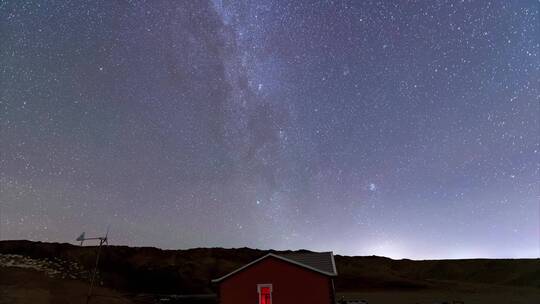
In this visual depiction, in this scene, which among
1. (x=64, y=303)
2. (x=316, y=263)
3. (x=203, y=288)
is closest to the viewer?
(x=316, y=263)

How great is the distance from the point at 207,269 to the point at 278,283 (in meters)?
59.9

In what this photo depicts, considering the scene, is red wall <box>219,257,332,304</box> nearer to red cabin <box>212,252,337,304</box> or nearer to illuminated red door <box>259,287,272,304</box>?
red cabin <box>212,252,337,304</box>

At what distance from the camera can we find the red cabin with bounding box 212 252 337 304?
70.3ft

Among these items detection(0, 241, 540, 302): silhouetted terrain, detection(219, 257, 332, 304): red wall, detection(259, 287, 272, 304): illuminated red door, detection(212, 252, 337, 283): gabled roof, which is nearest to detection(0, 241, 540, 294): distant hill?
detection(0, 241, 540, 302): silhouetted terrain

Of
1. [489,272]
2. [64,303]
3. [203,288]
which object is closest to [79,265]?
[203,288]

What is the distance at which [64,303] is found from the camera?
38.4 m

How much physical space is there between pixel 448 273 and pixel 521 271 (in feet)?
47.8

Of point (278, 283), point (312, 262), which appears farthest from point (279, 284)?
point (312, 262)

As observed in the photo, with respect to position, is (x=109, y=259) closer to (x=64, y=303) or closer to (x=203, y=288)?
(x=203, y=288)

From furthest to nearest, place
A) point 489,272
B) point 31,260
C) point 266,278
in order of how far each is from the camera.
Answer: point 489,272 → point 31,260 → point 266,278

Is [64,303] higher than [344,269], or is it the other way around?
[344,269]

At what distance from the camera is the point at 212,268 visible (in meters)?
79.2

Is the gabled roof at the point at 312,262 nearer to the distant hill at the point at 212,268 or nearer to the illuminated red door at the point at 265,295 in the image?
the illuminated red door at the point at 265,295

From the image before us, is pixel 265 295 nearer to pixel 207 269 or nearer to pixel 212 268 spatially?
pixel 207 269
